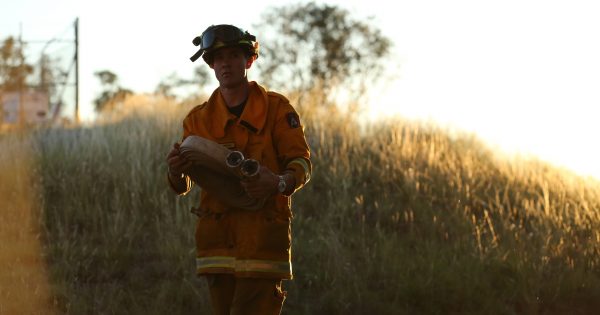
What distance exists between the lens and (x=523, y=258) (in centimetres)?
837

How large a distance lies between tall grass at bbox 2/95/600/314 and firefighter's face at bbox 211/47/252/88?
341 cm

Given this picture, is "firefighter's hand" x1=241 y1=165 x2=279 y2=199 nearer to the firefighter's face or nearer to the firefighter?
the firefighter

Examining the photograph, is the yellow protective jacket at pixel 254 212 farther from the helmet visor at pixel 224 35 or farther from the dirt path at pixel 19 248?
the dirt path at pixel 19 248

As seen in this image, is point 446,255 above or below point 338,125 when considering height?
below

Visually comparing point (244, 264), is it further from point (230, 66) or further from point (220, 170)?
point (230, 66)

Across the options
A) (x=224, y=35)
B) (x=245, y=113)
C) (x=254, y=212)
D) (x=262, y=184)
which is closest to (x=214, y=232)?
(x=254, y=212)

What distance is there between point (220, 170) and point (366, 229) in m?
5.08

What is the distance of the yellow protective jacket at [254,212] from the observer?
399 centimetres

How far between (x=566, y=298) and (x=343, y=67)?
727 inches

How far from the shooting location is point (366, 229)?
8922mm

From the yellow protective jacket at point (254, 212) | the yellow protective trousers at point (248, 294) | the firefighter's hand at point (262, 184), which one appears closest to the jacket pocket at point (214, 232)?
the yellow protective jacket at point (254, 212)

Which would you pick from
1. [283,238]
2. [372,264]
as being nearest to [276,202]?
[283,238]

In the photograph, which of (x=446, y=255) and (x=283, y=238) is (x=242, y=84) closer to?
(x=283, y=238)

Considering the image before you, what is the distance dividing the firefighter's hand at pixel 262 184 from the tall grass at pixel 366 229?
355 cm
